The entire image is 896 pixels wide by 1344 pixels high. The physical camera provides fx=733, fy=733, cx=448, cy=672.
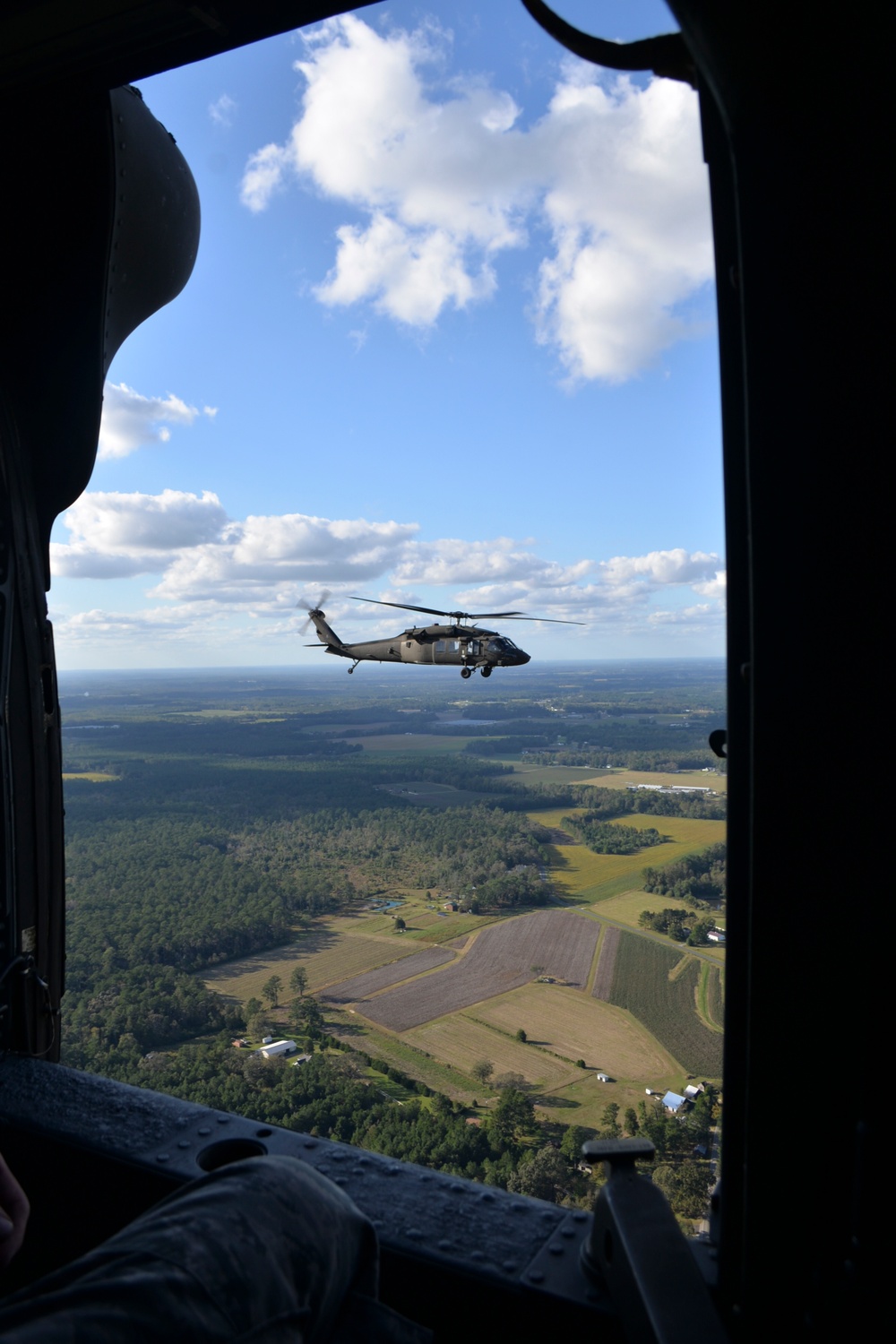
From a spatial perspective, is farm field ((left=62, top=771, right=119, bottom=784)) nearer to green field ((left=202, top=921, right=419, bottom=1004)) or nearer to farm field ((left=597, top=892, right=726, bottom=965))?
green field ((left=202, top=921, right=419, bottom=1004))

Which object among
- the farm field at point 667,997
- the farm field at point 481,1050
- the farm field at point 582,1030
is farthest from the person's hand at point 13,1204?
the farm field at point 481,1050

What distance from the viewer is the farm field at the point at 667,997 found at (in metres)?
9.48

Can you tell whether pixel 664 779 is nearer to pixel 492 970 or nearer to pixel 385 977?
pixel 492 970

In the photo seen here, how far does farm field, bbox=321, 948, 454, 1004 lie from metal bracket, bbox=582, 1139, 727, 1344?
14.7 m

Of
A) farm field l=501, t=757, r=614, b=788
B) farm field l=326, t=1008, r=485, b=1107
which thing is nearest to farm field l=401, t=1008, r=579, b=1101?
farm field l=326, t=1008, r=485, b=1107

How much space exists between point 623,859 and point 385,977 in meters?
7.04

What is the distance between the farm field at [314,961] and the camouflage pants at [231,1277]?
48.6 ft

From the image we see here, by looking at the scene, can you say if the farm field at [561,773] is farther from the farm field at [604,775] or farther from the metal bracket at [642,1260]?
the metal bracket at [642,1260]

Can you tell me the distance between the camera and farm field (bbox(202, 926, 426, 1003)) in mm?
15305

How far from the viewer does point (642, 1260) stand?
111 cm

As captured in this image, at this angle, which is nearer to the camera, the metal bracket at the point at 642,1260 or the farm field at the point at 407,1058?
the metal bracket at the point at 642,1260

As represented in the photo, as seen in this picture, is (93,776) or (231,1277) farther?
(93,776)

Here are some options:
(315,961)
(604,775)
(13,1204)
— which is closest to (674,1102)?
(13,1204)

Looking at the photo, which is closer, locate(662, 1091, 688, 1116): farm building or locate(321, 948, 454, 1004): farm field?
locate(662, 1091, 688, 1116): farm building
